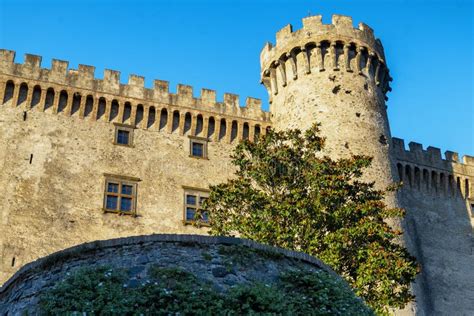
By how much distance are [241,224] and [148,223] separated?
7.44 meters

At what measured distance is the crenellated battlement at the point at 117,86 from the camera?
27656mm

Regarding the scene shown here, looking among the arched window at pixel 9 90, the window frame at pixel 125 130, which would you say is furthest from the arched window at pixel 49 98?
the window frame at pixel 125 130

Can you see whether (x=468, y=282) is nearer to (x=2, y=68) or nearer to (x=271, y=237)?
(x=271, y=237)

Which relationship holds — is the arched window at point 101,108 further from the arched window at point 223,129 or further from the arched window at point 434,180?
the arched window at point 434,180

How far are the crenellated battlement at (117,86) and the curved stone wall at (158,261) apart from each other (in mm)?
16127

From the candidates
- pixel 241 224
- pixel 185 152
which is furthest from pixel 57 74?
pixel 241 224

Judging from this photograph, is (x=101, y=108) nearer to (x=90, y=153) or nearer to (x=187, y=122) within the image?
(x=90, y=153)

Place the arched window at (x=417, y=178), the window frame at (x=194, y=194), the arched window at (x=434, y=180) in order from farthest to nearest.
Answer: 1. the arched window at (x=434, y=180)
2. the arched window at (x=417, y=178)
3. the window frame at (x=194, y=194)

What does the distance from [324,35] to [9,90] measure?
1322 centimetres

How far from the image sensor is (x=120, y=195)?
26.1m

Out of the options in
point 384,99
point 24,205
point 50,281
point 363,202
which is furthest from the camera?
point 384,99

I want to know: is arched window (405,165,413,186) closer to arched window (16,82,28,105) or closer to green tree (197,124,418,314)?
green tree (197,124,418,314)

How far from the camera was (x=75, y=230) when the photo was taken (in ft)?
81.0

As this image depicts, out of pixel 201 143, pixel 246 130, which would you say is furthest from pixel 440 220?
pixel 201 143
